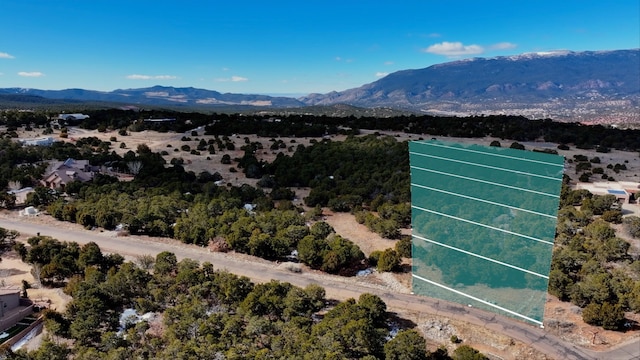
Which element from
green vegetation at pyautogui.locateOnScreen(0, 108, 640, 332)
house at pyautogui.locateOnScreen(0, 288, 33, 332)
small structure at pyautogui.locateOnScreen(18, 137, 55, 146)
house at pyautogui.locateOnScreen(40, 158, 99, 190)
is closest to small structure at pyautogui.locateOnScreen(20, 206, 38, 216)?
green vegetation at pyautogui.locateOnScreen(0, 108, 640, 332)

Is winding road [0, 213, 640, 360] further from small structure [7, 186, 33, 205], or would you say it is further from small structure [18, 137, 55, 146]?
small structure [18, 137, 55, 146]

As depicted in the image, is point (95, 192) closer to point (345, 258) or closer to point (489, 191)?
point (345, 258)

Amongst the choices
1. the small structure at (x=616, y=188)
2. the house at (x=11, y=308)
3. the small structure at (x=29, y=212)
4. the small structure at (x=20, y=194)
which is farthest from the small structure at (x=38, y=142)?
the small structure at (x=616, y=188)

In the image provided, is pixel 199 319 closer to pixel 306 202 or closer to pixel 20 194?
pixel 306 202
